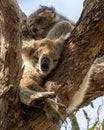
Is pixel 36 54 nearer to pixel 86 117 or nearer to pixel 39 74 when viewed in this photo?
pixel 39 74

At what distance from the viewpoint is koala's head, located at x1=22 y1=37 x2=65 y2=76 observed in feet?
10.6

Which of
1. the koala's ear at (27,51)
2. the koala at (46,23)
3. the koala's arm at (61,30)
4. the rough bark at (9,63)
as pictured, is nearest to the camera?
the rough bark at (9,63)

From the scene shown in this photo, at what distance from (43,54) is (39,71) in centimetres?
16

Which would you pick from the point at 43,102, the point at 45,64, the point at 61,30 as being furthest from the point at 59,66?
the point at 61,30

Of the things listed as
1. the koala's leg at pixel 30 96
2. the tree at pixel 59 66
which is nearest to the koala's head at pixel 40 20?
the tree at pixel 59 66

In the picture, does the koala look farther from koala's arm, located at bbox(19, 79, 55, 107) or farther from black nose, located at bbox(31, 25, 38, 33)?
koala's arm, located at bbox(19, 79, 55, 107)

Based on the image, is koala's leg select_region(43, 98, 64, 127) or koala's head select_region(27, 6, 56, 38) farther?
koala's head select_region(27, 6, 56, 38)

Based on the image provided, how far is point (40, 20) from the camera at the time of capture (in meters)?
5.53

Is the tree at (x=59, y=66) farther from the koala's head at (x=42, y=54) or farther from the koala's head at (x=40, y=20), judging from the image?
the koala's head at (x=40, y=20)

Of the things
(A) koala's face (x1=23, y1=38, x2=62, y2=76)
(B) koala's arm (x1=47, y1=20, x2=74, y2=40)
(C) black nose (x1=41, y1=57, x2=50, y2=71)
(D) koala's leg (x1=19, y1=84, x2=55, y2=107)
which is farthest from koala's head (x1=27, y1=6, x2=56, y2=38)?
(D) koala's leg (x1=19, y1=84, x2=55, y2=107)

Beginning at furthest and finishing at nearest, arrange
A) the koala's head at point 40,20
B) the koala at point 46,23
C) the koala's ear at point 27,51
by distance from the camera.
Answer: the koala's head at point 40,20 < the koala at point 46,23 < the koala's ear at point 27,51

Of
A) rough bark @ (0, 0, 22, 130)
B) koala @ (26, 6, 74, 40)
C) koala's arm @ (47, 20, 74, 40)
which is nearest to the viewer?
rough bark @ (0, 0, 22, 130)

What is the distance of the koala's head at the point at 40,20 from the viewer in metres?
5.12

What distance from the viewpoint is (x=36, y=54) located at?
343cm
